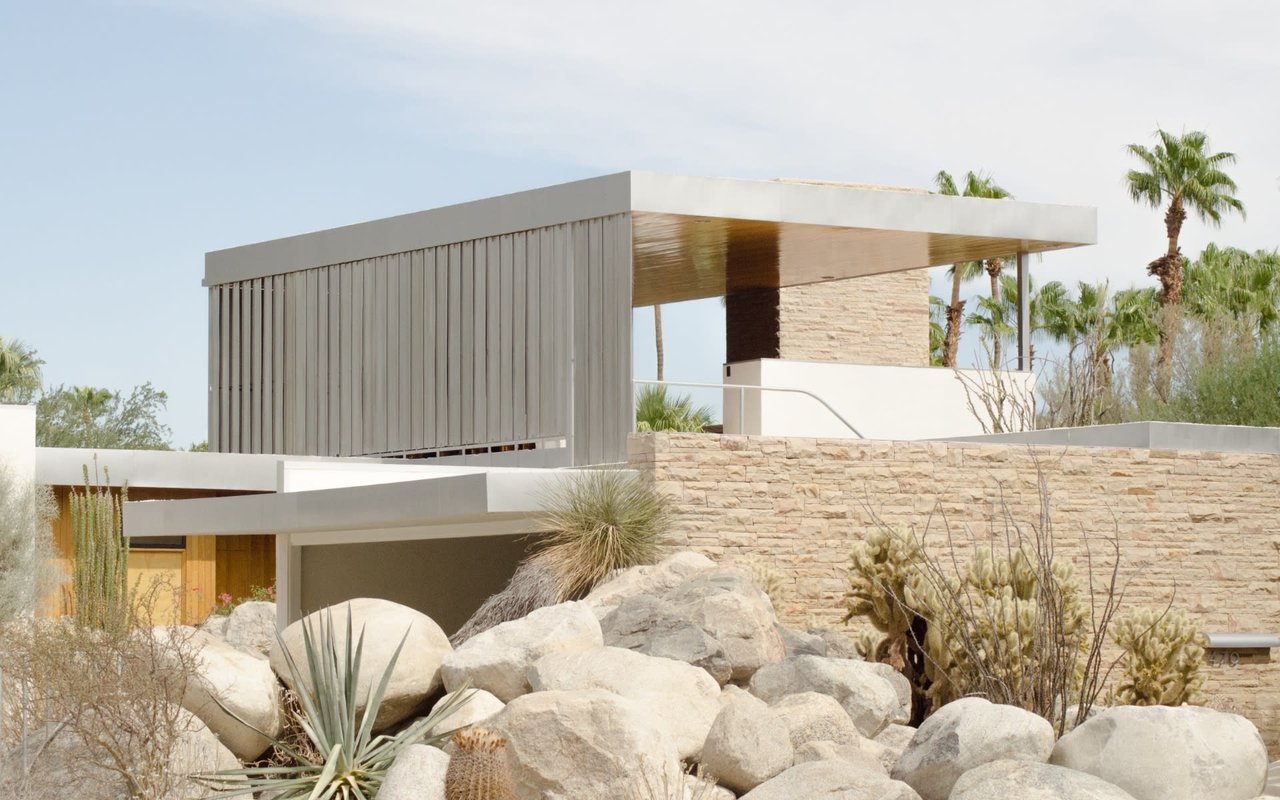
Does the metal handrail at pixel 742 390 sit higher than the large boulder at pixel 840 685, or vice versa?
the metal handrail at pixel 742 390

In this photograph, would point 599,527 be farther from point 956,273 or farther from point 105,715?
point 956,273

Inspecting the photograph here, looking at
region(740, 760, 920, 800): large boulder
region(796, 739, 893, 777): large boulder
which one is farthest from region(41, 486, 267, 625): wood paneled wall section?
region(740, 760, 920, 800): large boulder

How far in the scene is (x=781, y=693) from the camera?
41.2 ft

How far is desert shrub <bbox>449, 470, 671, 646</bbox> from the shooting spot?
49.7 feet

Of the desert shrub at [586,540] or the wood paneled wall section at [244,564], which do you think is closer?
the desert shrub at [586,540]

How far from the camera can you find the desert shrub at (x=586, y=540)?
1516cm

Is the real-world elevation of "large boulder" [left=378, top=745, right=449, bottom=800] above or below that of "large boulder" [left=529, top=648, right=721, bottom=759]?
below

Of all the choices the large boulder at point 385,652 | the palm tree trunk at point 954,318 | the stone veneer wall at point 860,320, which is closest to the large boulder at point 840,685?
the large boulder at point 385,652

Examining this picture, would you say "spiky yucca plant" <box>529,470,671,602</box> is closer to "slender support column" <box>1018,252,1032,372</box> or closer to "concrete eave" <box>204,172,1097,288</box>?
"concrete eave" <box>204,172,1097,288</box>

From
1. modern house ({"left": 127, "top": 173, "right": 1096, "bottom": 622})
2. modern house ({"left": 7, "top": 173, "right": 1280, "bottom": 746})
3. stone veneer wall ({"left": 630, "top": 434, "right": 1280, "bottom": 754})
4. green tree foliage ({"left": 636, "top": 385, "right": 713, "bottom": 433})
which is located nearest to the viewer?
stone veneer wall ({"left": 630, "top": 434, "right": 1280, "bottom": 754})

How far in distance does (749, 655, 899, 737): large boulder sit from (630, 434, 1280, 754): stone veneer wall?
306cm

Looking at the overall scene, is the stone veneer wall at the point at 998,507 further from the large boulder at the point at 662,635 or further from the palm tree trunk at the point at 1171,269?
the palm tree trunk at the point at 1171,269

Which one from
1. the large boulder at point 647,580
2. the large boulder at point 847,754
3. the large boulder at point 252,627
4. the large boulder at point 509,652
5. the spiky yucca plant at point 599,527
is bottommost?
the large boulder at point 252,627

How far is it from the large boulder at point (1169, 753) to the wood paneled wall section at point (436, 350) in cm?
830
